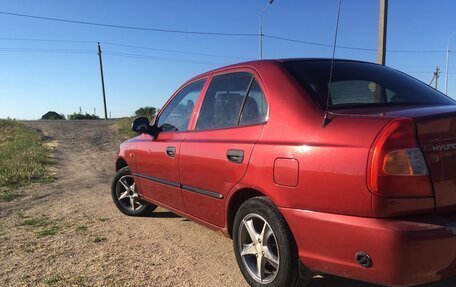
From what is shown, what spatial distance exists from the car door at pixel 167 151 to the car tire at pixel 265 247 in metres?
→ 1.18

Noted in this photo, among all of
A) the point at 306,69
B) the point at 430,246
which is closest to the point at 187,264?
the point at 306,69

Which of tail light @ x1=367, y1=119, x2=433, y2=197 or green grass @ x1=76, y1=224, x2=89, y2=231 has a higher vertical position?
tail light @ x1=367, y1=119, x2=433, y2=197

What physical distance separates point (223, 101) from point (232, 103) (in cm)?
19

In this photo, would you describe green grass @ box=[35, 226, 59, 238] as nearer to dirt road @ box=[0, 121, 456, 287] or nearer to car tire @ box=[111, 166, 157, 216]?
dirt road @ box=[0, 121, 456, 287]

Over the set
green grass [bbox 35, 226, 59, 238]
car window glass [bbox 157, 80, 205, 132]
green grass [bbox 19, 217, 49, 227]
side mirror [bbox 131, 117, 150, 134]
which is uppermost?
car window glass [bbox 157, 80, 205, 132]

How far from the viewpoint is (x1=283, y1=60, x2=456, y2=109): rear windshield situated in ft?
11.3

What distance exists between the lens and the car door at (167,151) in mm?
4750

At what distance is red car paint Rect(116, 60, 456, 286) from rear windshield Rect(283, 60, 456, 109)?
130 mm

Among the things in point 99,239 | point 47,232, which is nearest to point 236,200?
point 99,239

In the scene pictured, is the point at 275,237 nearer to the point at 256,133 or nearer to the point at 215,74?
the point at 256,133

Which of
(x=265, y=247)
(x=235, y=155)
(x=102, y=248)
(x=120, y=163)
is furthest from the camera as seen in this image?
(x=120, y=163)

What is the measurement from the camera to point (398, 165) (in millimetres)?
2662

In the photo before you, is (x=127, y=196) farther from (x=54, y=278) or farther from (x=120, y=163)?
(x=54, y=278)

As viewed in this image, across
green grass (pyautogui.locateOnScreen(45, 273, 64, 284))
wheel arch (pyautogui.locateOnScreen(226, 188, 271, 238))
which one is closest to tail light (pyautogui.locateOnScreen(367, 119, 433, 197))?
wheel arch (pyautogui.locateOnScreen(226, 188, 271, 238))
